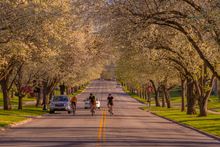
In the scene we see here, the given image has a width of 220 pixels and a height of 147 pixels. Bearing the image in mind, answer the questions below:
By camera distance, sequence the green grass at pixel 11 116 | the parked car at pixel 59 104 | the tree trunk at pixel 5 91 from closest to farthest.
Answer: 1. the green grass at pixel 11 116
2. the tree trunk at pixel 5 91
3. the parked car at pixel 59 104

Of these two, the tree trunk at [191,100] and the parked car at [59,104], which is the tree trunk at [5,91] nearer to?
the parked car at [59,104]

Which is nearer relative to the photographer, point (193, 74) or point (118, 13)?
point (118, 13)

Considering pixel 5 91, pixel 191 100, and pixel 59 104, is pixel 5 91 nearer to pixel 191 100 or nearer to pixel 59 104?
pixel 59 104

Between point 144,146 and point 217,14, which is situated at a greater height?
point 217,14

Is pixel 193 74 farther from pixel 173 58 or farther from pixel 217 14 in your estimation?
pixel 217 14

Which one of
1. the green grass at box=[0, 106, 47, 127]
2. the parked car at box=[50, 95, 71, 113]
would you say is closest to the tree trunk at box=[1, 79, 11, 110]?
the green grass at box=[0, 106, 47, 127]

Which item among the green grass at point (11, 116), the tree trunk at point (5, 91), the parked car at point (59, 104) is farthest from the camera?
the parked car at point (59, 104)

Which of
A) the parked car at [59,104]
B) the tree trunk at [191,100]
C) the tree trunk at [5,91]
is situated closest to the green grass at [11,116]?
the tree trunk at [5,91]

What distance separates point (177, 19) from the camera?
24062 mm

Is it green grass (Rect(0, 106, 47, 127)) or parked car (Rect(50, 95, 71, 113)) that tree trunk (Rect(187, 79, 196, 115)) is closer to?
parked car (Rect(50, 95, 71, 113))

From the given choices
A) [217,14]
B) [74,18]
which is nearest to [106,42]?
[74,18]

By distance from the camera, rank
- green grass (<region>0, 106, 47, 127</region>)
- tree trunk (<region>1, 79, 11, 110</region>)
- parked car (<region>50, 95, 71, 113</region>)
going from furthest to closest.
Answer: parked car (<region>50, 95, 71, 113</region>) → tree trunk (<region>1, 79, 11, 110</region>) → green grass (<region>0, 106, 47, 127</region>)

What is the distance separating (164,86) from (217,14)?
1881 inches

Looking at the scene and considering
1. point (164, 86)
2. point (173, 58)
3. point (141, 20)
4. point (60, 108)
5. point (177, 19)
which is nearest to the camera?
point (141, 20)
